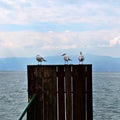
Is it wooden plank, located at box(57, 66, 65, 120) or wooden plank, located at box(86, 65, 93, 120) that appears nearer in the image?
wooden plank, located at box(57, 66, 65, 120)

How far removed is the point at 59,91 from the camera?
24.9 ft

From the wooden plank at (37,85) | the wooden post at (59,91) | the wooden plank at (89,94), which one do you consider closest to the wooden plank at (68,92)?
the wooden post at (59,91)

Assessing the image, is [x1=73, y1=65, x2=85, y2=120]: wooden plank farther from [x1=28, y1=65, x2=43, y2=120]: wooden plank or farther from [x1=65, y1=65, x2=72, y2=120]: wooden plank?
[x1=28, y1=65, x2=43, y2=120]: wooden plank

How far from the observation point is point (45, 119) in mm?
7641

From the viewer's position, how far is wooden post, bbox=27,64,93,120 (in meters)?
7.58

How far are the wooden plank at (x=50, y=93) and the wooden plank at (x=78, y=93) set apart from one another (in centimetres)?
36

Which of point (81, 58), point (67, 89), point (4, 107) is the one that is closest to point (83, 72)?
point (67, 89)

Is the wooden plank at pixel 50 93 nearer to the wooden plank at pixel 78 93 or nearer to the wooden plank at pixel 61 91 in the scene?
the wooden plank at pixel 61 91

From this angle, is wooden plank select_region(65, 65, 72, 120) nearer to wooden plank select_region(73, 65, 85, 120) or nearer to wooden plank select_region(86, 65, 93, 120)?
wooden plank select_region(73, 65, 85, 120)

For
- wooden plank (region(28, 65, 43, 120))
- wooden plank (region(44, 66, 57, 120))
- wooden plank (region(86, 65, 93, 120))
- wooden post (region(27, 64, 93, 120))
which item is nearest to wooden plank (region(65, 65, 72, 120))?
wooden post (region(27, 64, 93, 120))

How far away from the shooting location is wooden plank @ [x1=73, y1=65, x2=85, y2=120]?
7.61m

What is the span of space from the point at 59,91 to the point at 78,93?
35cm

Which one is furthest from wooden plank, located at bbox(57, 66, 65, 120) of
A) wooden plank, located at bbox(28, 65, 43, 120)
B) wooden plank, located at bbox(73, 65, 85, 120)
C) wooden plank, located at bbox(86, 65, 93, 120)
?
wooden plank, located at bbox(86, 65, 93, 120)

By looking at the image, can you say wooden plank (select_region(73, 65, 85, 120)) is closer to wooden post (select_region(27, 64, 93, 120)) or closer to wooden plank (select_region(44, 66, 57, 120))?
wooden post (select_region(27, 64, 93, 120))
